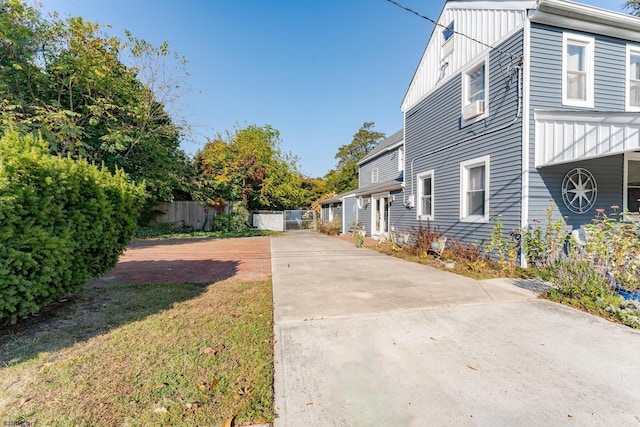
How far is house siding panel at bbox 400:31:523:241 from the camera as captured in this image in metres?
6.47

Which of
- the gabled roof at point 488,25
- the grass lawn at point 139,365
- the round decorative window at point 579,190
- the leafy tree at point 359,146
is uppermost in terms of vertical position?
the leafy tree at point 359,146

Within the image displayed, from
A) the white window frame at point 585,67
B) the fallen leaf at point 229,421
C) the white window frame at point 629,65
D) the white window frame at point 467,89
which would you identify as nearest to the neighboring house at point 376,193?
the white window frame at point 467,89

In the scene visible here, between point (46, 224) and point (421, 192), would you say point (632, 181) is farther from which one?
point (46, 224)

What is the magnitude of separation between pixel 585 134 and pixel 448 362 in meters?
6.07

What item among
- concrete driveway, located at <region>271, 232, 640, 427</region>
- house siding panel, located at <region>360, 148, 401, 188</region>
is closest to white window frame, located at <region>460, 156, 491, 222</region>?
concrete driveway, located at <region>271, 232, 640, 427</region>

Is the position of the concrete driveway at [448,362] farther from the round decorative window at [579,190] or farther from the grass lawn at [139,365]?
the round decorative window at [579,190]

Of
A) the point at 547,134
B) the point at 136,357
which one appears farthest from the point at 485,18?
the point at 136,357

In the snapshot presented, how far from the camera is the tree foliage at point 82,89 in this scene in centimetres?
923

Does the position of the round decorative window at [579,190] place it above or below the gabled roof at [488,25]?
below

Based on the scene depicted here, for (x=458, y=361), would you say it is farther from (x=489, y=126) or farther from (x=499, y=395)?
(x=489, y=126)

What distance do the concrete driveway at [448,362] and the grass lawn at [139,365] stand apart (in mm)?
317

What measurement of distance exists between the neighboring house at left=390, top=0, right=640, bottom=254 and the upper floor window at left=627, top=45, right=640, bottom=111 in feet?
0.09

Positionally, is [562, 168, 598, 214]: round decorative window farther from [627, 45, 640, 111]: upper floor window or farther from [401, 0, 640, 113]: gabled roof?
[401, 0, 640, 113]: gabled roof

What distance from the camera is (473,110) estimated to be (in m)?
7.44
